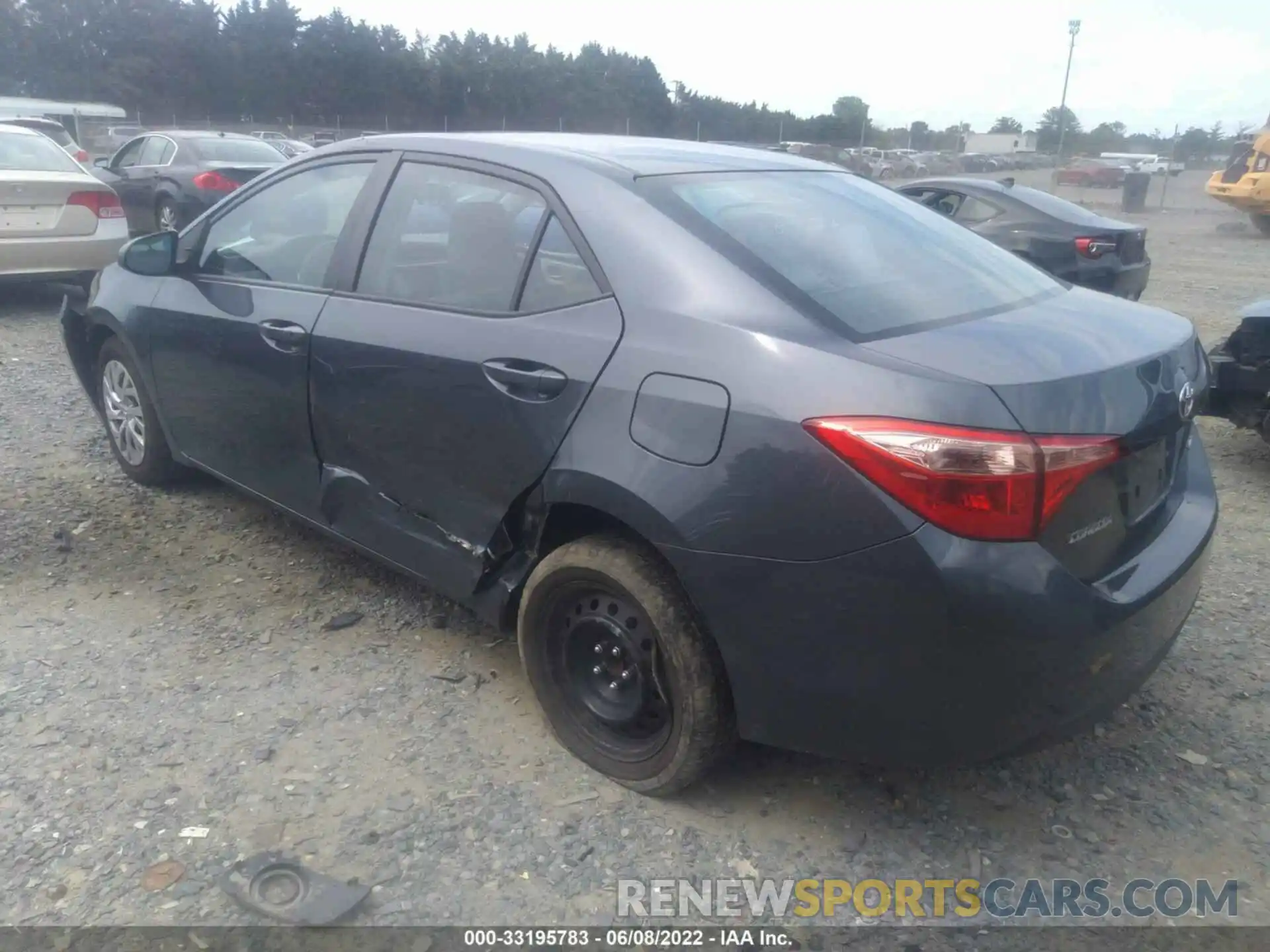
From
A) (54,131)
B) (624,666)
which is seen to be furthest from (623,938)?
(54,131)

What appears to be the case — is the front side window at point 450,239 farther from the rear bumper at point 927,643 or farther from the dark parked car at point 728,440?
the rear bumper at point 927,643

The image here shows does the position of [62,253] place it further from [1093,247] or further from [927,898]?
[1093,247]

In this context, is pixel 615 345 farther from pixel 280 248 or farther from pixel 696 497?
pixel 280 248

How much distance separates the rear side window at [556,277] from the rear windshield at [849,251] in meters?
0.27

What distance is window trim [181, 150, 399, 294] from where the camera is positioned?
342cm

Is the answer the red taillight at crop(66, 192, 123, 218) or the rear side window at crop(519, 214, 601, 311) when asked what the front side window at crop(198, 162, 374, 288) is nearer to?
the rear side window at crop(519, 214, 601, 311)

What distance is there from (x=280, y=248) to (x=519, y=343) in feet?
4.76

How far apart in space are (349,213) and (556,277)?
1050 millimetres

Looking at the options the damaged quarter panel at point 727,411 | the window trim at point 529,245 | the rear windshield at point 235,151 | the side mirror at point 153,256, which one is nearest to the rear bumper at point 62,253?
the rear windshield at point 235,151

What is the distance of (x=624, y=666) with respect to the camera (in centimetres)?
278

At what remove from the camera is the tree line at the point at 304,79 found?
4909 cm

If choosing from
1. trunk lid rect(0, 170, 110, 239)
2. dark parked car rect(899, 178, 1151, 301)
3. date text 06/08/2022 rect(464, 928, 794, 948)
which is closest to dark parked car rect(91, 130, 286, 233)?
trunk lid rect(0, 170, 110, 239)

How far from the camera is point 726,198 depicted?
2.91 metres

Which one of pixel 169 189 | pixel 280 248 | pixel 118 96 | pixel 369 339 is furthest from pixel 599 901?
pixel 118 96
